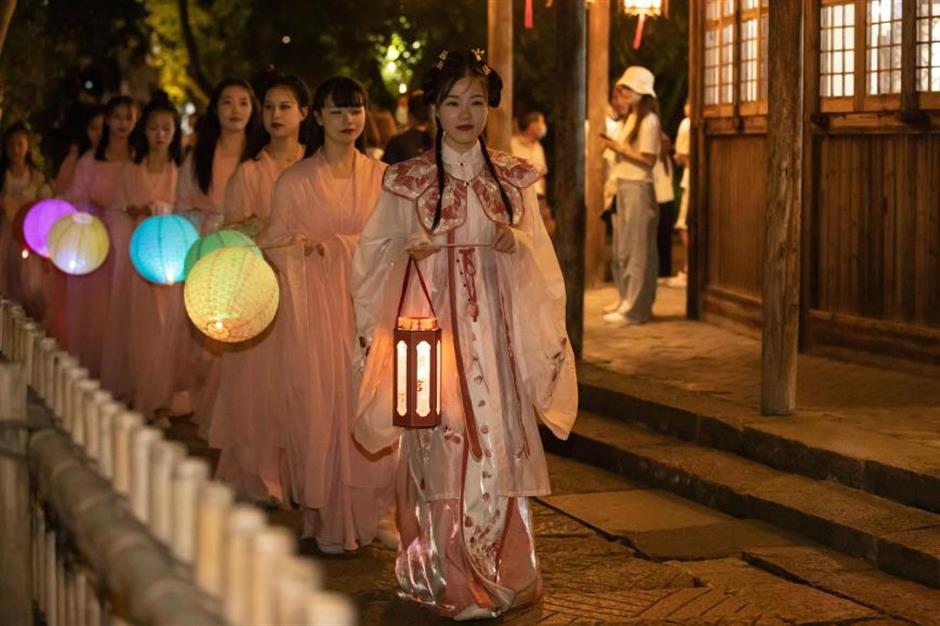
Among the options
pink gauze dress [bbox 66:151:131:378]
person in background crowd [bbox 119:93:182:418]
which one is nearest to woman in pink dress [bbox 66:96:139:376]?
pink gauze dress [bbox 66:151:131:378]

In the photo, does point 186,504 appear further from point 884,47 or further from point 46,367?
point 884,47

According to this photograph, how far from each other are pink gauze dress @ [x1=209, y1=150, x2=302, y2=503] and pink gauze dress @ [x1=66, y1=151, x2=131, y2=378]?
3.46 meters

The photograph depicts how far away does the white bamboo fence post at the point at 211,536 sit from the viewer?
3.47 metres

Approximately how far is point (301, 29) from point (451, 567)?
25.0m

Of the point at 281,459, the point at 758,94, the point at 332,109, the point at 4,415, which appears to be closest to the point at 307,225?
the point at 332,109

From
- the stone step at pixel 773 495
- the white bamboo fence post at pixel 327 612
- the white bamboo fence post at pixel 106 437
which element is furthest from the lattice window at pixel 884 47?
the white bamboo fence post at pixel 327 612

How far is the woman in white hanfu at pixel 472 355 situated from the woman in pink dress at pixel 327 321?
3.94 feet

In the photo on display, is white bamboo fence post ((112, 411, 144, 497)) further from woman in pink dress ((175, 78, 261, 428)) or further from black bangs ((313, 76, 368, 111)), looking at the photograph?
woman in pink dress ((175, 78, 261, 428))

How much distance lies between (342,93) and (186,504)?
194 inches

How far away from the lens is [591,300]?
16.9 metres

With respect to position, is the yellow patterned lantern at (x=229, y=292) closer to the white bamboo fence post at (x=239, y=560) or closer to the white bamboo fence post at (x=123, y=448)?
the white bamboo fence post at (x=123, y=448)

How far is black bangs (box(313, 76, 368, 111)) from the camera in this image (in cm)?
848

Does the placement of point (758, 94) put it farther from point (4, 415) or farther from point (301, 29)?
point (301, 29)

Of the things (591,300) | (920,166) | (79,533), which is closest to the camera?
(79,533)
